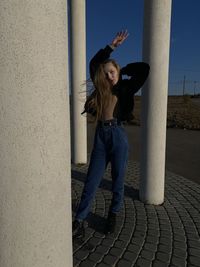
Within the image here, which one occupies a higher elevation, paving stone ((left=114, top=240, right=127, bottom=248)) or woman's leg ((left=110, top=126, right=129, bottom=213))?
woman's leg ((left=110, top=126, right=129, bottom=213))

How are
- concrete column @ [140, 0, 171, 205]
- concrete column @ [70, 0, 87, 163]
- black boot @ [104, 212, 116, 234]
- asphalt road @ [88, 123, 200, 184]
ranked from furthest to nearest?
asphalt road @ [88, 123, 200, 184]
concrete column @ [70, 0, 87, 163]
concrete column @ [140, 0, 171, 205]
black boot @ [104, 212, 116, 234]

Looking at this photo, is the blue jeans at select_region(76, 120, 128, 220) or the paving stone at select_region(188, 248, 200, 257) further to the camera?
the blue jeans at select_region(76, 120, 128, 220)

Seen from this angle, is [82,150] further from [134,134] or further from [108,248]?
[134,134]

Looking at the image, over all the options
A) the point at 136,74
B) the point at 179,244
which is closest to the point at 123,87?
the point at 136,74

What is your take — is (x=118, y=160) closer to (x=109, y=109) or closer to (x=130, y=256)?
(x=109, y=109)

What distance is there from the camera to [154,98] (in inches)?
162

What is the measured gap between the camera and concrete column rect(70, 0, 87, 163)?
19.8 feet

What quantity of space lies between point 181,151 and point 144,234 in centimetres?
527

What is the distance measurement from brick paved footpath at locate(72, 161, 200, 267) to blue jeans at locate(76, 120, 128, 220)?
0.39 metres

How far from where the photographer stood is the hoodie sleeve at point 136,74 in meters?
3.30

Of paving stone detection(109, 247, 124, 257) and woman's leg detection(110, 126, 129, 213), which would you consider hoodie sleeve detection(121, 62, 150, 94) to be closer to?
woman's leg detection(110, 126, 129, 213)

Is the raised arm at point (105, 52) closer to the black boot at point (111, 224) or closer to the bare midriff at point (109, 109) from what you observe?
the bare midriff at point (109, 109)

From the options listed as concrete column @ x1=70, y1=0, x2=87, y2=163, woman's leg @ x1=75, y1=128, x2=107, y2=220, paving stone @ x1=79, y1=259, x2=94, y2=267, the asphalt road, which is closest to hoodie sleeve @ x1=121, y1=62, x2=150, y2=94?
woman's leg @ x1=75, y1=128, x2=107, y2=220

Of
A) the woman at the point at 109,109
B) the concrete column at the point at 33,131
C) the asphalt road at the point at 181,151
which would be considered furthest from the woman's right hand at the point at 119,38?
Answer: the asphalt road at the point at 181,151
